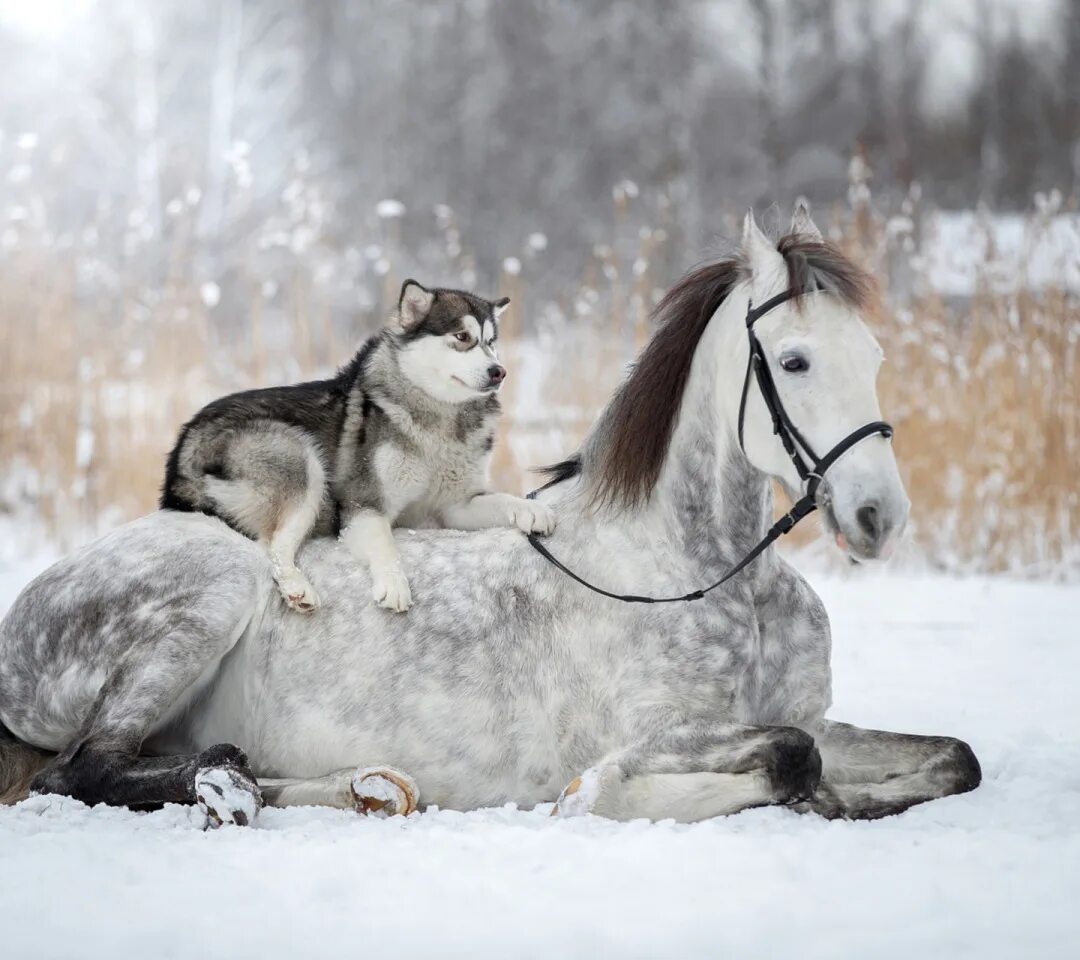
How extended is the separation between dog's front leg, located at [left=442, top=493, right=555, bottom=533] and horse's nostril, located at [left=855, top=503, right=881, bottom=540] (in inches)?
38.6

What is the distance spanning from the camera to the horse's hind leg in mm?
2971

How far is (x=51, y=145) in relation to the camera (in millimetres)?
18219

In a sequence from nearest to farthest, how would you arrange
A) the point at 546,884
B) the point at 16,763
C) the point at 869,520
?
the point at 546,884
the point at 869,520
the point at 16,763

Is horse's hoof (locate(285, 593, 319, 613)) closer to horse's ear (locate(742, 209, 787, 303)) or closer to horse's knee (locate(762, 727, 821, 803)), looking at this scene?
horse's knee (locate(762, 727, 821, 803))

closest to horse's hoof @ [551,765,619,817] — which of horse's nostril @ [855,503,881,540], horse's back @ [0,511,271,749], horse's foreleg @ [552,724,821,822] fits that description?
horse's foreleg @ [552,724,821,822]

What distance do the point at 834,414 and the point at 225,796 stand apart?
5.41 ft

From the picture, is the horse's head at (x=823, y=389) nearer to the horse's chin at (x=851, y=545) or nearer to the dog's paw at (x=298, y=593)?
the horse's chin at (x=851, y=545)

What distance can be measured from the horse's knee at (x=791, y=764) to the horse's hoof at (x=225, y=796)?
121cm

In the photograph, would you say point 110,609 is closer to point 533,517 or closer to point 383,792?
point 383,792

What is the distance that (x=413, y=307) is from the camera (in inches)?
154

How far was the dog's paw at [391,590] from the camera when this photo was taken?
3.34m

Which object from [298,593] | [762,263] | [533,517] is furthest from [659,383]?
[298,593]

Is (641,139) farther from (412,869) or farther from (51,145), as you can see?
(412,869)

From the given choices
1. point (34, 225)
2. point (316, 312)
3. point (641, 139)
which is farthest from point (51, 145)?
point (34, 225)
